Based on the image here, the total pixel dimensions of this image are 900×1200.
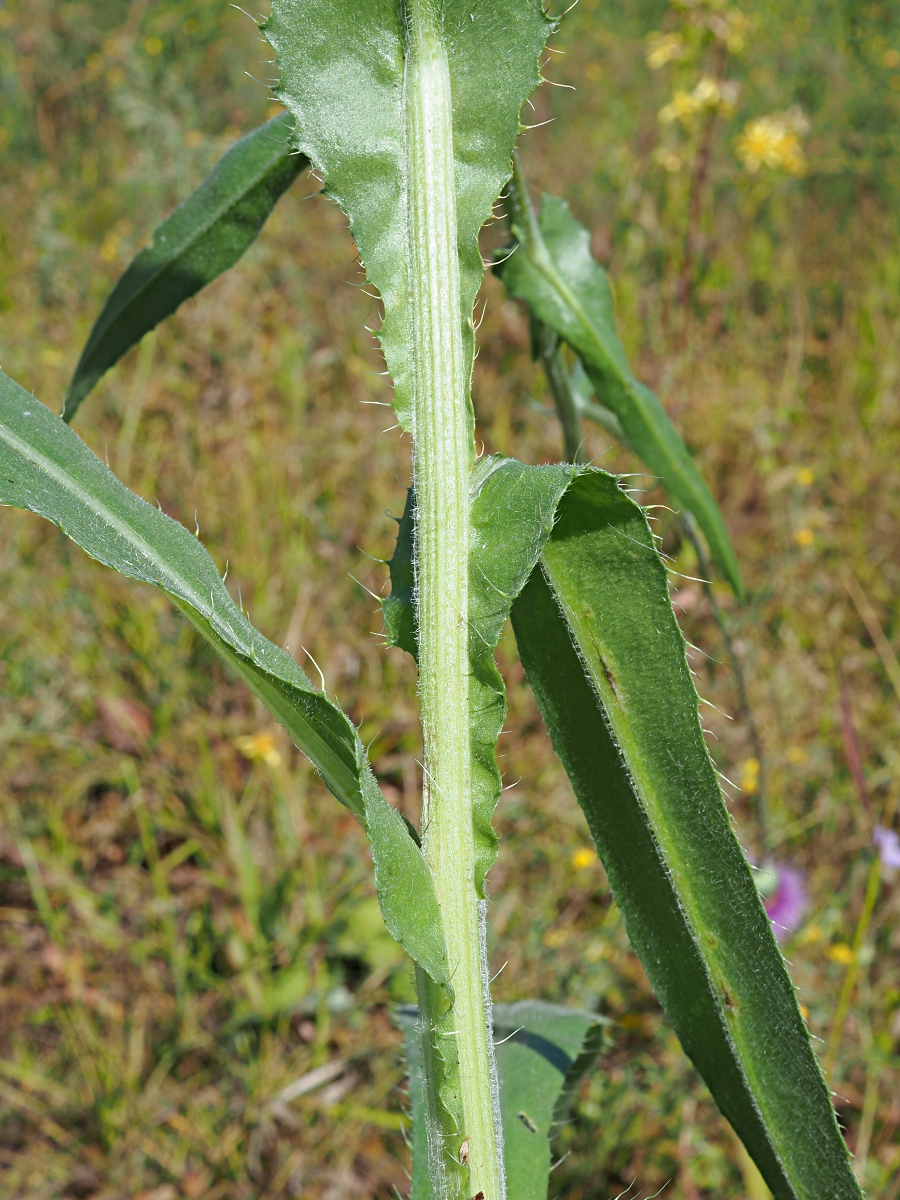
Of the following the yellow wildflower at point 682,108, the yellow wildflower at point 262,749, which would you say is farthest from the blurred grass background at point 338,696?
the yellow wildflower at point 682,108

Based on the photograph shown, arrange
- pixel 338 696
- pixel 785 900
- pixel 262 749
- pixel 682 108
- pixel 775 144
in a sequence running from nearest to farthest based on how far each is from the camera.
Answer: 1. pixel 338 696
2. pixel 785 900
3. pixel 262 749
4. pixel 682 108
5. pixel 775 144

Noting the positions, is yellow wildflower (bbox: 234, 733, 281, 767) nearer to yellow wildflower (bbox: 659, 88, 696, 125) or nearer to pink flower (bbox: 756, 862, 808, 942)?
pink flower (bbox: 756, 862, 808, 942)

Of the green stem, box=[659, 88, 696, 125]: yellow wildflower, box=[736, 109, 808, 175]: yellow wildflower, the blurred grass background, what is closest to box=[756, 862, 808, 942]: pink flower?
the blurred grass background

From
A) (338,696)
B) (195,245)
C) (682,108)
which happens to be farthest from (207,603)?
(682,108)

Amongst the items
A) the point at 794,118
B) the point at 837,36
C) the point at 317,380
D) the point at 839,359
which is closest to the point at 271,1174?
the point at 317,380

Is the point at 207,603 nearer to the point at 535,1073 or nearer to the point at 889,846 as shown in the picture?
the point at 535,1073

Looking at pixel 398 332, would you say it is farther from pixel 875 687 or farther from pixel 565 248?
pixel 875 687
